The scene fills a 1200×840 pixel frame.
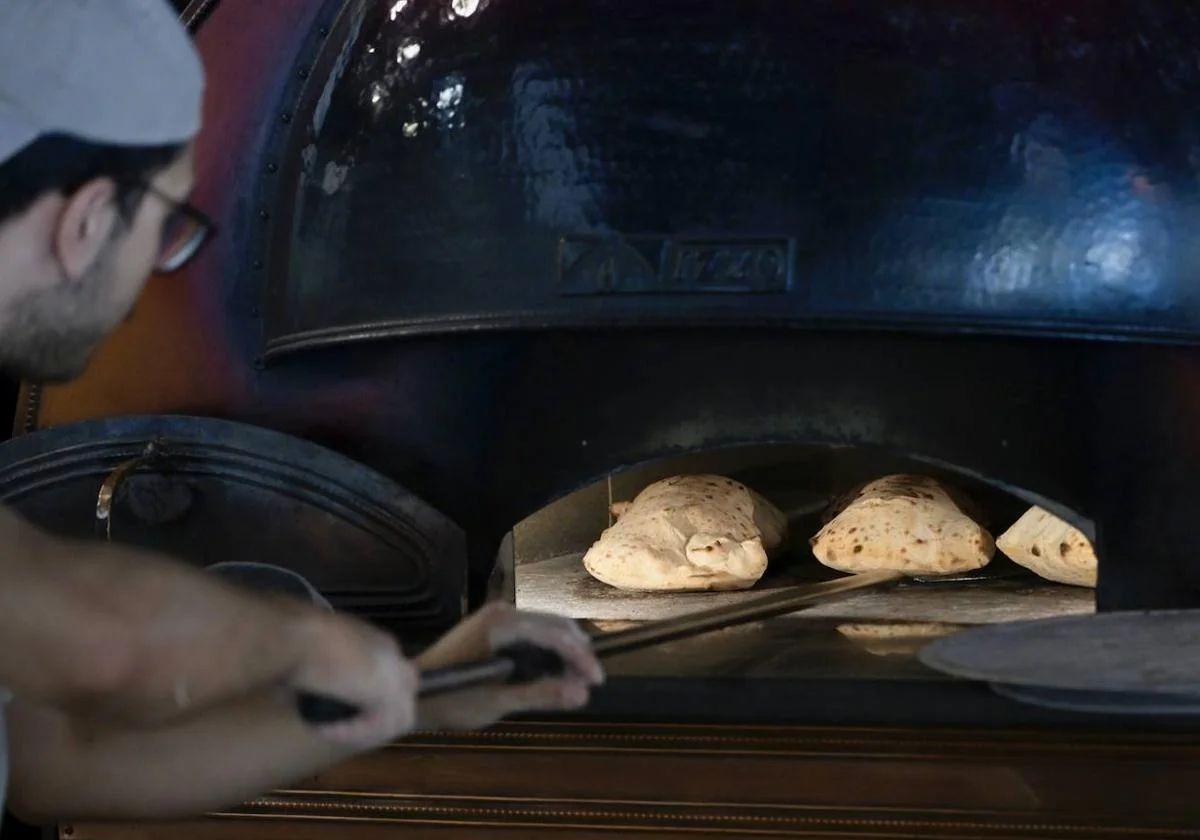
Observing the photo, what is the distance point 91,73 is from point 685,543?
3.48 ft

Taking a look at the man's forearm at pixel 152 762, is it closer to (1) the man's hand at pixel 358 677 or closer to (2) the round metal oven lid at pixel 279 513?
(1) the man's hand at pixel 358 677

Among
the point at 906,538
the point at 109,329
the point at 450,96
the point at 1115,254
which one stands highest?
the point at 450,96

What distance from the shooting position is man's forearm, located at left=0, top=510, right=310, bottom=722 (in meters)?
0.74

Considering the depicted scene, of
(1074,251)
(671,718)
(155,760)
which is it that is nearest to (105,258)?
(155,760)

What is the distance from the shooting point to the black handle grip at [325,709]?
77cm

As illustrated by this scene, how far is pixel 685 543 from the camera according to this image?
1698 mm

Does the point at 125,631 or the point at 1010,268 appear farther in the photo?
the point at 1010,268

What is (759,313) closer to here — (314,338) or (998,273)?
(998,273)

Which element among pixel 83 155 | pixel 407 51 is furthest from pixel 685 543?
pixel 83 155

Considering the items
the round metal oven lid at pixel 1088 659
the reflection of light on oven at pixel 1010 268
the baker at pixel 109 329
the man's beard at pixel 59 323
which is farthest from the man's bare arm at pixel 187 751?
the reflection of light on oven at pixel 1010 268

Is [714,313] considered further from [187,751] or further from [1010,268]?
[187,751]

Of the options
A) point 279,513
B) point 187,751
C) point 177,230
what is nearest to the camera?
point 177,230

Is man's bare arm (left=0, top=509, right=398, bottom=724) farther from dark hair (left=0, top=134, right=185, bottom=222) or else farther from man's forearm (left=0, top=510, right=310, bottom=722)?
dark hair (left=0, top=134, right=185, bottom=222)

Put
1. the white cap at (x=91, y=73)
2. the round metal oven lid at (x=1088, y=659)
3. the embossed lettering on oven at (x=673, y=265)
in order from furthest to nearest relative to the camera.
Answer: the embossed lettering on oven at (x=673, y=265)
the round metal oven lid at (x=1088, y=659)
the white cap at (x=91, y=73)
